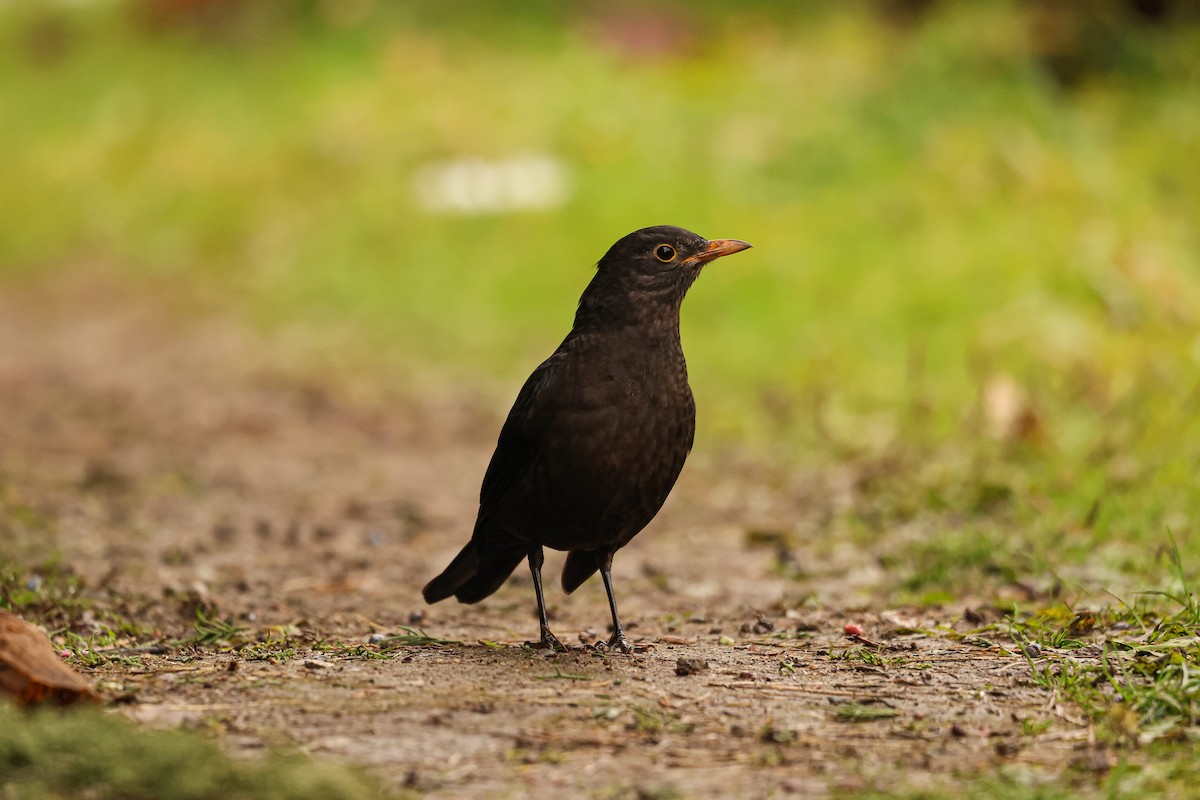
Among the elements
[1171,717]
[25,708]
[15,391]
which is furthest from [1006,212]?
[25,708]

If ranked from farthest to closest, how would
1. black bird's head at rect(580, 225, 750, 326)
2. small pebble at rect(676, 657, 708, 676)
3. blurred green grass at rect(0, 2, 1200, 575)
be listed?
blurred green grass at rect(0, 2, 1200, 575) → black bird's head at rect(580, 225, 750, 326) → small pebble at rect(676, 657, 708, 676)

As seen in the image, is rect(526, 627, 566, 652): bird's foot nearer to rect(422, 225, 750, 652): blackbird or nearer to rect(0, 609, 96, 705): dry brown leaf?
rect(422, 225, 750, 652): blackbird

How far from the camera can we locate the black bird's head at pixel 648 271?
4527mm

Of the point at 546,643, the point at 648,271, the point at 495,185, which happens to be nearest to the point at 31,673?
the point at 546,643

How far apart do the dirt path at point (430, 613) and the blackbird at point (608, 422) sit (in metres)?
0.41

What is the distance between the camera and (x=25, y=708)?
333cm

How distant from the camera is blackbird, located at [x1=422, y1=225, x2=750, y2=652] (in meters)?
4.23

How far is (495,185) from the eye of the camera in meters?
15.0

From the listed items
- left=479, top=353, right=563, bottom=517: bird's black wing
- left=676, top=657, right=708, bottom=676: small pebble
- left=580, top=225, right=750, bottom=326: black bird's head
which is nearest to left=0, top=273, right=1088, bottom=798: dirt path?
left=676, top=657, right=708, bottom=676: small pebble

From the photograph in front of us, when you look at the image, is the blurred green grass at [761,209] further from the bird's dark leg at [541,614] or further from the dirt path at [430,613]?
the bird's dark leg at [541,614]

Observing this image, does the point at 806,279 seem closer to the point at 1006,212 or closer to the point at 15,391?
the point at 1006,212

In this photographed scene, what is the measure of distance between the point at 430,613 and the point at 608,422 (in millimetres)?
1775

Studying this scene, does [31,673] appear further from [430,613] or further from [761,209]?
[761,209]

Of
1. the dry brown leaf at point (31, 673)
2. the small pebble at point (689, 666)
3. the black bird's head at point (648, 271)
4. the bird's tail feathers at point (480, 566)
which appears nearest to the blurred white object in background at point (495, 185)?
the bird's tail feathers at point (480, 566)
